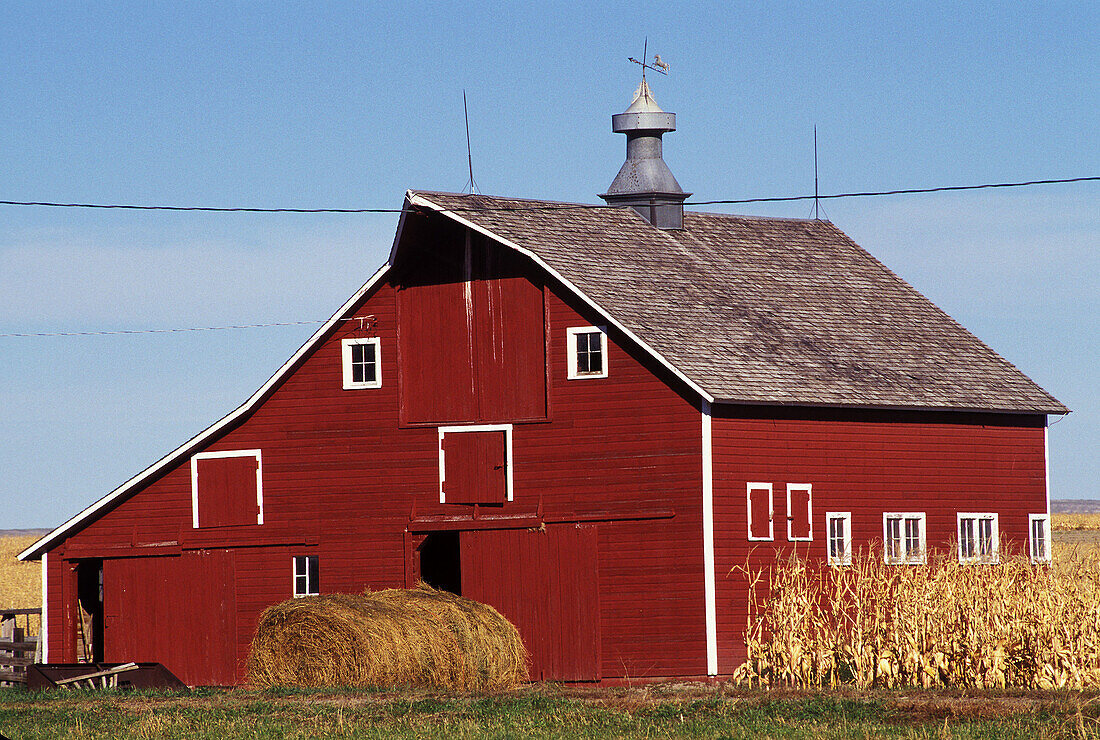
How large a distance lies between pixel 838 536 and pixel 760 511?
1980 mm

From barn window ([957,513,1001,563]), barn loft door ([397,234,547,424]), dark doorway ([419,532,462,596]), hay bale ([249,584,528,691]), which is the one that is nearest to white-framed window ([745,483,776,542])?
barn loft door ([397,234,547,424])

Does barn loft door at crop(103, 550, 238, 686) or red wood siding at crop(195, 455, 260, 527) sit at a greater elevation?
red wood siding at crop(195, 455, 260, 527)

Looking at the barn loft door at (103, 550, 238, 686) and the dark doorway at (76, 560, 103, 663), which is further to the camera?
the dark doorway at (76, 560, 103, 663)

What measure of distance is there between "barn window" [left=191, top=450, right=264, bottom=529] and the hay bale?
412 cm

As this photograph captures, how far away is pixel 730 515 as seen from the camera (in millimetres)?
27938

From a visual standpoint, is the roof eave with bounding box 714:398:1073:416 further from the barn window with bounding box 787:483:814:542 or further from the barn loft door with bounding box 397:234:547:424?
the barn loft door with bounding box 397:234:547:424

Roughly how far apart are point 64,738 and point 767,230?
18657 mm

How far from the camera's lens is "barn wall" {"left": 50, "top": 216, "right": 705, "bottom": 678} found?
28.0 metres

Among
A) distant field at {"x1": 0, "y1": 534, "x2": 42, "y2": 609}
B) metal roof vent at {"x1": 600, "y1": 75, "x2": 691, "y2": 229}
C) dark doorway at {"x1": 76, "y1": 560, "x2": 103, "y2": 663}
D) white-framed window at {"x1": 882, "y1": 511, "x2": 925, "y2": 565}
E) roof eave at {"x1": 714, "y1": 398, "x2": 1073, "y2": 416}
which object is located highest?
metal roof vent at {"x1": 600, "y1": 75, "x2": 691, "y2": 229}

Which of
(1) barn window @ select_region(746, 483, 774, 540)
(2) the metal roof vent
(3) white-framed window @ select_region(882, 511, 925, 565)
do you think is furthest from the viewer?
(2) the metal roof vent

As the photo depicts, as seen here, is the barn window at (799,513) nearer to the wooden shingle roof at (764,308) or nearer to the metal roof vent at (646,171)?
the wooden shingle roof at (764,308)

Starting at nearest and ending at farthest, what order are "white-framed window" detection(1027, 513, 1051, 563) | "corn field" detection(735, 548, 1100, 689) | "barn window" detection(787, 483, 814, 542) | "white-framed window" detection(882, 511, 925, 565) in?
"corn field" detection(735, 548, 1100, 689) < "barn window" detection(787, 483, 814, 542) < "white-framed window" detection(882, 511, 925, 565) < "white-framed window" detection(1027, 513, 1051, 563)

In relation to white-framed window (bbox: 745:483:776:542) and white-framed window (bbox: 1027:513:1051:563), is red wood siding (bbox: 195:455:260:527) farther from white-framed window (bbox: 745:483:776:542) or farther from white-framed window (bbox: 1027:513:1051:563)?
white-framed window (bbox: 1027:513:1051:563)

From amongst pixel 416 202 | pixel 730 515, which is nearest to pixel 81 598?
pixel 416 202
